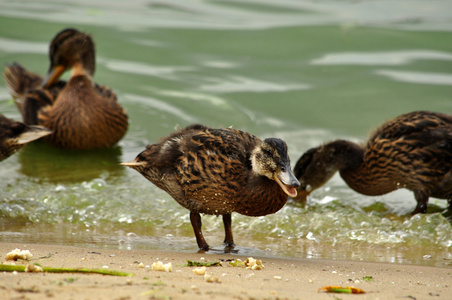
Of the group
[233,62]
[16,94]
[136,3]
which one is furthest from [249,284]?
[136,3]

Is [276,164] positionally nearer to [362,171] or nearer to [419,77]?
[362,171]

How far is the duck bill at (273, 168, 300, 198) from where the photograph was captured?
16.7 ft

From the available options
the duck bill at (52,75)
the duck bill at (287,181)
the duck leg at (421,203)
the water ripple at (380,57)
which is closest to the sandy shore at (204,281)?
the duck bill at (287,181)

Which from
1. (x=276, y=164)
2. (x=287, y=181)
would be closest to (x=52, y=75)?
(x=276, y=164)

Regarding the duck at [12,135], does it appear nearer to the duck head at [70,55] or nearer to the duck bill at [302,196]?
the duck head at [70,55]

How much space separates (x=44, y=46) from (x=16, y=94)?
2.67 meters

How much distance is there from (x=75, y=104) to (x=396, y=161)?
4.45 meters

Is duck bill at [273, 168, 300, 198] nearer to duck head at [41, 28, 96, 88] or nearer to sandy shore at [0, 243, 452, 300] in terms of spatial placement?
sandy shore at [0, 243, 452, 300]

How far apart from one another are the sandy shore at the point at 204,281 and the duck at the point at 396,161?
1912 mm

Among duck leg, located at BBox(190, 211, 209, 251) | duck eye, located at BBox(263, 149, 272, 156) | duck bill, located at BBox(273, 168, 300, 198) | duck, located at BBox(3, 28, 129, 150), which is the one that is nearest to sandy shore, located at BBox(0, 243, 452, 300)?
duck leg, located at BBox(190, 211, 209, 251)

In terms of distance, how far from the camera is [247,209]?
5473mm

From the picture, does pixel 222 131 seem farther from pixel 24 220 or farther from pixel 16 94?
pixel 16 94

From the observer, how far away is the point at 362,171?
769 centimetres

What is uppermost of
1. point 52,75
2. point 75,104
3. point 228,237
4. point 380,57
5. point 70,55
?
point 380,57
